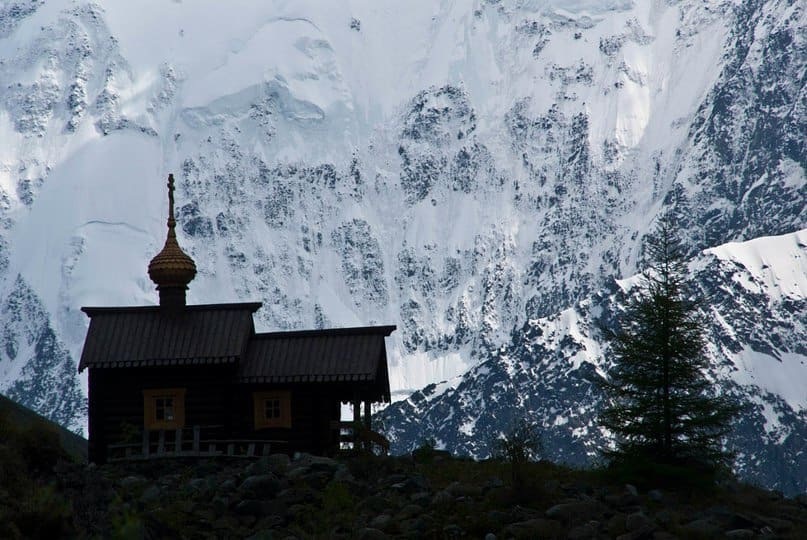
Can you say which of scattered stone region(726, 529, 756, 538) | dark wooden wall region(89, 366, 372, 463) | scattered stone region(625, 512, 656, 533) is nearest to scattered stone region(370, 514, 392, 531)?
scattered stone region(625, 512, 656, 533)

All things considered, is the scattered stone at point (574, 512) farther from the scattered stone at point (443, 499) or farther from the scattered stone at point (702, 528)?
the scattered stone at point (443, 499)

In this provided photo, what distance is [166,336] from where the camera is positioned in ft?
168

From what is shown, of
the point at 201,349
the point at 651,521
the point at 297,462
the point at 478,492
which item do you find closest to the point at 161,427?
the point at 201,349

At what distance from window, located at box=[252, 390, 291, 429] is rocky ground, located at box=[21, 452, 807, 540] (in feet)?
19.8

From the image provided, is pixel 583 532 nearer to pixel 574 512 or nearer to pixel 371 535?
pixel 574 512

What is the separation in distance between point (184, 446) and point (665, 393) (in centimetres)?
1480

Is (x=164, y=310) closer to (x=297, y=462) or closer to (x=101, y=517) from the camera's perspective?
(x=297, y=462)

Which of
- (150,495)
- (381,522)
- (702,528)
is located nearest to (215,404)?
(150,495)

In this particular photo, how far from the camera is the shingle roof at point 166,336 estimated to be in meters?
50.5

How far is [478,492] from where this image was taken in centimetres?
3966

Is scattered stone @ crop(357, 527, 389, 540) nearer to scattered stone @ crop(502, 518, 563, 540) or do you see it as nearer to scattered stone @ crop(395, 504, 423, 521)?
scattered stone @ crop(395, 504, 423, 521)

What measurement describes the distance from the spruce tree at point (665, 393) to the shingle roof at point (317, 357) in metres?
9.59

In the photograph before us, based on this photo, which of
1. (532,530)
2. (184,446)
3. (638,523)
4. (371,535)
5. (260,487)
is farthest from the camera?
(184,446)

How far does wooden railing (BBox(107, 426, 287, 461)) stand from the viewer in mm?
48375
